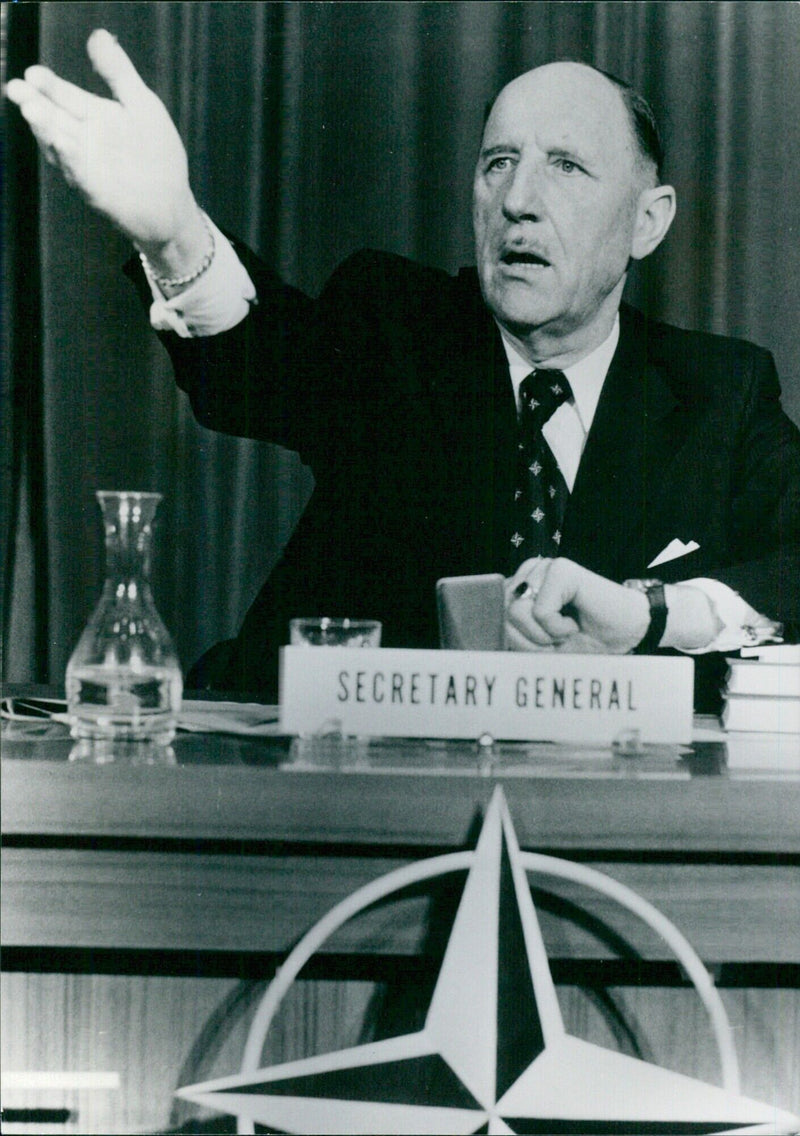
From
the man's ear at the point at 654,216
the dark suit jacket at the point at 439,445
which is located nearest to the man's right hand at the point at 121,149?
the dark suit jacket at the point at 439,445

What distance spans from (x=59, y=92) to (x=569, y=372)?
0.84 metres

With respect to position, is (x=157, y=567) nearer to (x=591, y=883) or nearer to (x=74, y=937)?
(x=74, y=937)

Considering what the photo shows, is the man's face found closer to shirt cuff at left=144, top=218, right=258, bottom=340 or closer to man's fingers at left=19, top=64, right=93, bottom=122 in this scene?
shirt cuff at left=144, top=218, right=258, bottom=340

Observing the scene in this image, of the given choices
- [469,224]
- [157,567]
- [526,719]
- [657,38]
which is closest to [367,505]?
[157,567]

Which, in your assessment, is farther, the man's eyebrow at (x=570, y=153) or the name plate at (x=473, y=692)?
the man's eyebrow at (x=570, y=153)

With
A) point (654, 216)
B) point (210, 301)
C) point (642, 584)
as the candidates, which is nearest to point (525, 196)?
point (654, 216)

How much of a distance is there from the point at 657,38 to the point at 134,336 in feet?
2.97

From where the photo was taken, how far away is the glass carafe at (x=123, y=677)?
128cm

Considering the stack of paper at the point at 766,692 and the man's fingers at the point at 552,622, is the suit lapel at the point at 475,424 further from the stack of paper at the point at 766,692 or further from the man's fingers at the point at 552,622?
the stack of paper at the point at 766,692

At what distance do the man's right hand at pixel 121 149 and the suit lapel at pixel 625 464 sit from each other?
2.12 ft

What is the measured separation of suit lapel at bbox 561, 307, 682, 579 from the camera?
5.99 ft

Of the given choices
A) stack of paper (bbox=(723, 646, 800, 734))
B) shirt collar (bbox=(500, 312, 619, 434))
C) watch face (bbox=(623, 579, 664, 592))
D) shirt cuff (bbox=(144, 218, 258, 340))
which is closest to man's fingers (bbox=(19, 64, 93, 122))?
shirt cuff (bbox=(144, 218, 258, 340))

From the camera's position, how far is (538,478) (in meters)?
1.84

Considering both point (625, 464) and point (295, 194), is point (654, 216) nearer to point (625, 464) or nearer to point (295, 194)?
point (625, 464)
